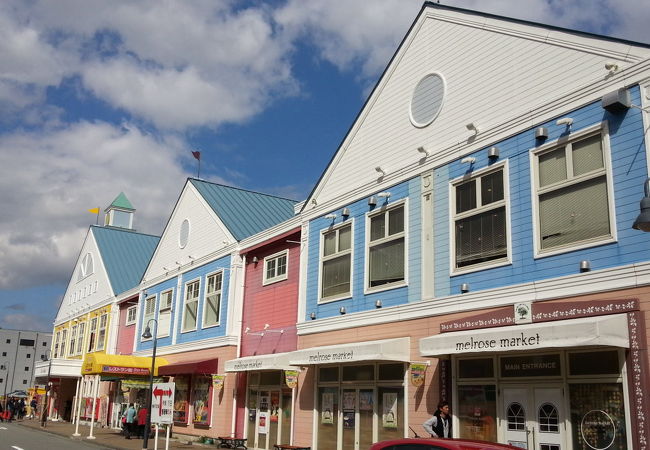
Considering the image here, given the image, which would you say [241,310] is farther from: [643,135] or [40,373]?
[40,373]

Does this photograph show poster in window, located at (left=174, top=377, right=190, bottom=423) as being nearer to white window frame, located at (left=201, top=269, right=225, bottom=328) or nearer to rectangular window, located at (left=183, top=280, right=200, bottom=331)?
rectangular window, located at (left=183, top=280, right=200, bottom=331)

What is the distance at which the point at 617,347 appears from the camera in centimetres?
1102

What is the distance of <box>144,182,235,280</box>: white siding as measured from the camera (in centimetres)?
2777

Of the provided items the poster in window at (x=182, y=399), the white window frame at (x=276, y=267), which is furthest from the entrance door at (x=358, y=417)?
the poster in window at (x=182, y=399)

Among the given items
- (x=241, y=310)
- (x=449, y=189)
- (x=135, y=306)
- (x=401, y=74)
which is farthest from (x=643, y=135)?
(x=135, y=306)

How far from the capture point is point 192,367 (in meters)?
25.5

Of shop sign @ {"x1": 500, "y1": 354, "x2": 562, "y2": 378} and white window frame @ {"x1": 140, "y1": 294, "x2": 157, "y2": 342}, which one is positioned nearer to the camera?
shop sign @ {"x1": 500, "y1": 354, "x2": 562, "y2": 378}

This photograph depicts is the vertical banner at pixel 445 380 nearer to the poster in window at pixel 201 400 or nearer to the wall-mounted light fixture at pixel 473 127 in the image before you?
the wall-mounted light fixture at pixel 473 127

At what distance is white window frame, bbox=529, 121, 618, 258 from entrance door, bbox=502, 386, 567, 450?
Answer: 2.53 meters

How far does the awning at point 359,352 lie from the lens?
15.4m

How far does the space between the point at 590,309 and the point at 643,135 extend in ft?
9.84

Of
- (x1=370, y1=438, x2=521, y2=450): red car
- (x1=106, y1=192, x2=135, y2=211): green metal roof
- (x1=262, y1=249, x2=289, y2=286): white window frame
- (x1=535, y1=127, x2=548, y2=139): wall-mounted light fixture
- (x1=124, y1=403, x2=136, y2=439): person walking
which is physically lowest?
(x1=124, y1=403, x2=136, y2=439): person walking

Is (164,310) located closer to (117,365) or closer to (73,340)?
(117,365)

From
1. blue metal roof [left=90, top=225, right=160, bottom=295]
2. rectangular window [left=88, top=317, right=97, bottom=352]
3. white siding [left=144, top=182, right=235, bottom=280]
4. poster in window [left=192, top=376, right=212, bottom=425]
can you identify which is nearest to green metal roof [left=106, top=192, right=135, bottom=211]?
blue metal roof [left=90, top=225, right=160, bottom=295]
